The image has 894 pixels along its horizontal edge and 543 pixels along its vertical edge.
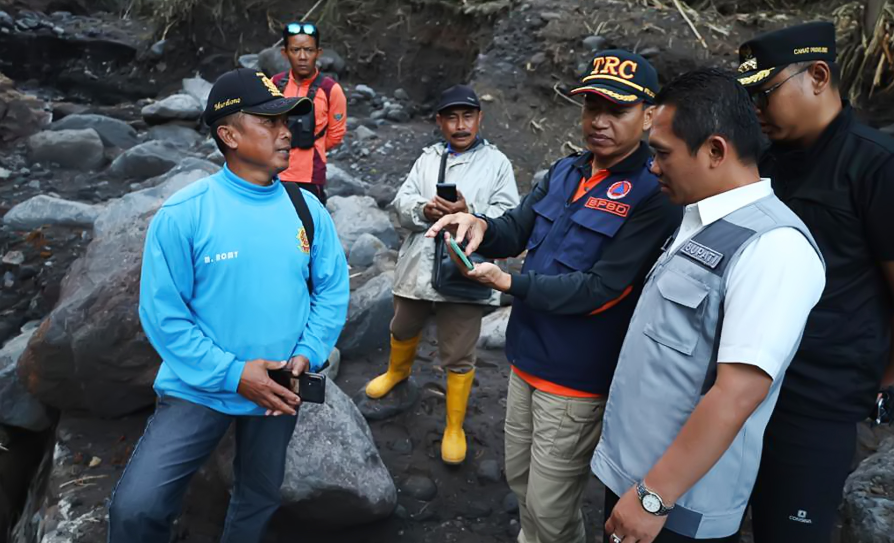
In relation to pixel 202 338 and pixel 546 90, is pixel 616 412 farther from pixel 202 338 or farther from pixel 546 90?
pixel 546 90

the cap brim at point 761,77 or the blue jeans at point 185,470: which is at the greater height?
the cap brim at point 761,77

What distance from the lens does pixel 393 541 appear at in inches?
122

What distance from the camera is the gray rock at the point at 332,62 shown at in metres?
10.6

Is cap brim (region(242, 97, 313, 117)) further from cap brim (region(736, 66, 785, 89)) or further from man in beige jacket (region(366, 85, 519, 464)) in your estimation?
cap brim (region(736, 66, 785, 89))

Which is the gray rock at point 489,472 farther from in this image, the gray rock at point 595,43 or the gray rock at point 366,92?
the gray rock at point 366,92

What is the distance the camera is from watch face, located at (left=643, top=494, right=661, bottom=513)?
1.60 meters

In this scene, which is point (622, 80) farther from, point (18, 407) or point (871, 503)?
point (18, 407)

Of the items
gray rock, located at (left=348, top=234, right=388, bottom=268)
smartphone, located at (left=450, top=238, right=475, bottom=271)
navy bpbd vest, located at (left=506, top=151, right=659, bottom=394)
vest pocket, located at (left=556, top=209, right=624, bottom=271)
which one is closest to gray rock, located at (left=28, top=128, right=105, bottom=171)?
gray rock, located at (left=348, top=234, right=388, bottom=268)

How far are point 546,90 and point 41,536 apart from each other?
6.95 m

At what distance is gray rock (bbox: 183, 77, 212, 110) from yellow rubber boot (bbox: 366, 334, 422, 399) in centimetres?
810

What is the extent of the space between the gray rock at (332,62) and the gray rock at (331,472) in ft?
28.1

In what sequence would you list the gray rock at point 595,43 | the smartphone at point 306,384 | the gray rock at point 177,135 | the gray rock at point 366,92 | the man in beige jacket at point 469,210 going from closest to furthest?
1. the smartphone at point 306,384
2. the man in beige jacket at point 469,210
3. the gray rock at point 595,43
4. the gray rock at point 177,135
5. the gray rock at point 366,92

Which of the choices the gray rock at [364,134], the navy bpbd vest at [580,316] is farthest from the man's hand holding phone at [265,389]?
the gray rock at [364,134]

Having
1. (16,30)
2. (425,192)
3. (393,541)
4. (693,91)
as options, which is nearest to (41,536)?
(393,541)
